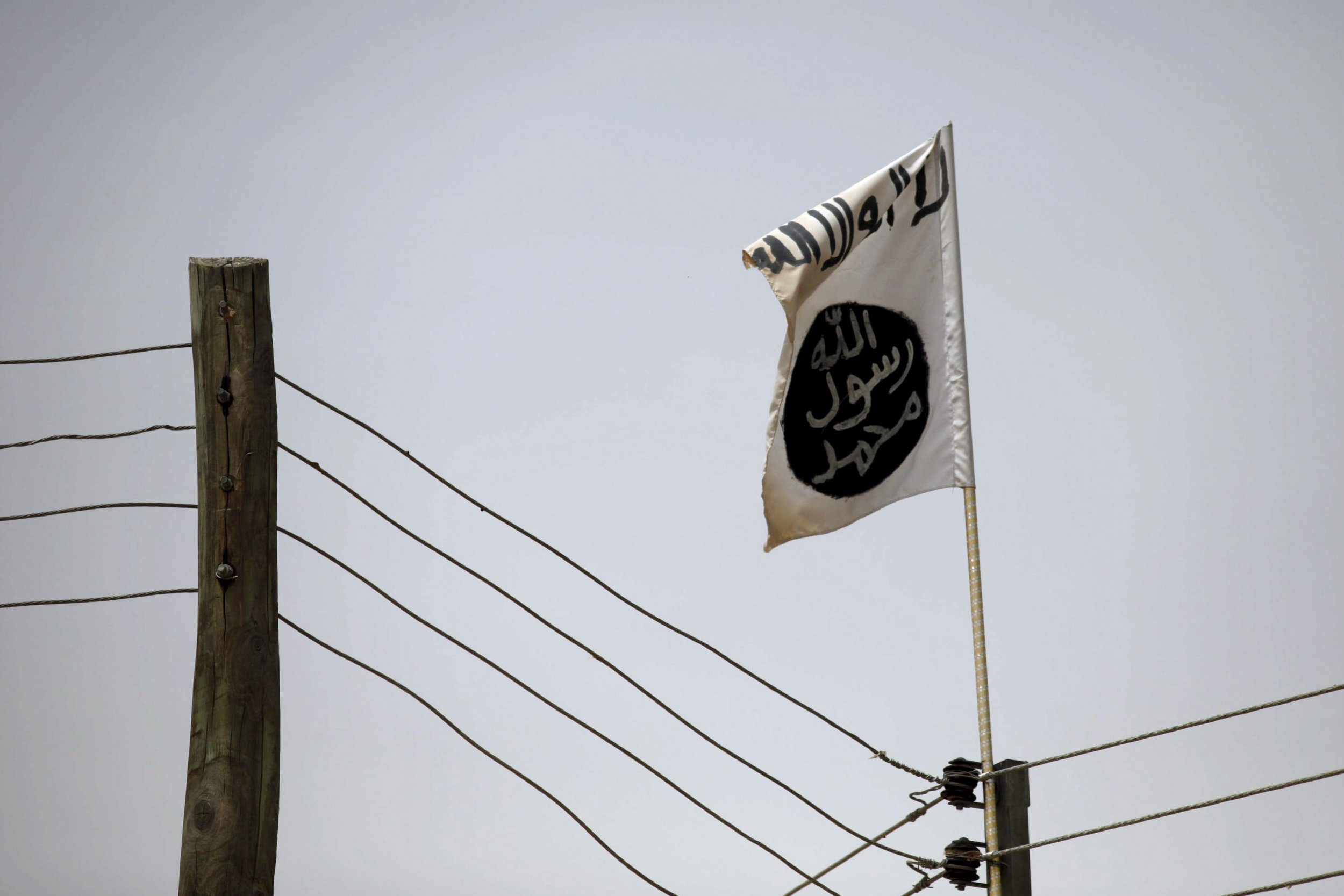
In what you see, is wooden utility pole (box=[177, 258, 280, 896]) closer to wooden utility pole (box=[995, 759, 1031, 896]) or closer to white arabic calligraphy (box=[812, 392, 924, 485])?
white arabic calligraphy (box=[812, 392, 924, 485])

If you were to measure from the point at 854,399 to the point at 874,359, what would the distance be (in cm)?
10

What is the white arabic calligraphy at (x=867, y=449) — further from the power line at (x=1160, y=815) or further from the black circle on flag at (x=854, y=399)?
the power line at (x=1160, y=815)

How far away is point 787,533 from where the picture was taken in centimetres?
295

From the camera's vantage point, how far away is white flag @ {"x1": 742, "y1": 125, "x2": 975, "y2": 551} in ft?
9.48

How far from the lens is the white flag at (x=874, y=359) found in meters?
2.89

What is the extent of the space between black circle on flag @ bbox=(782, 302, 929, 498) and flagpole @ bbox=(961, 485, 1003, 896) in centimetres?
23

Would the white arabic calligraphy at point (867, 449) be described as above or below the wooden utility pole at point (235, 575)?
above

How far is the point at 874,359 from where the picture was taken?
9.59ft

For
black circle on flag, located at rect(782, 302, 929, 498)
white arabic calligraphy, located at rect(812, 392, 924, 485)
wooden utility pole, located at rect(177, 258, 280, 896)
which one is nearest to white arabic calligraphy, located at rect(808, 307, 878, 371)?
black circle on flag, located at rect(782, 302, 929, 498)

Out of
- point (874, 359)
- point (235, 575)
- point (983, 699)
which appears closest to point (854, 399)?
point (874, 359)

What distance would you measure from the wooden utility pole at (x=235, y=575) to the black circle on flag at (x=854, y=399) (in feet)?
3.82

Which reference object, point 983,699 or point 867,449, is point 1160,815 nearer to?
point 983,699

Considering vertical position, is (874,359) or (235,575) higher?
(874,359)

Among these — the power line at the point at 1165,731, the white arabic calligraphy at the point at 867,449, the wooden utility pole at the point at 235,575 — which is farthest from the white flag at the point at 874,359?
the wooden utility pole at the point at 235,575
